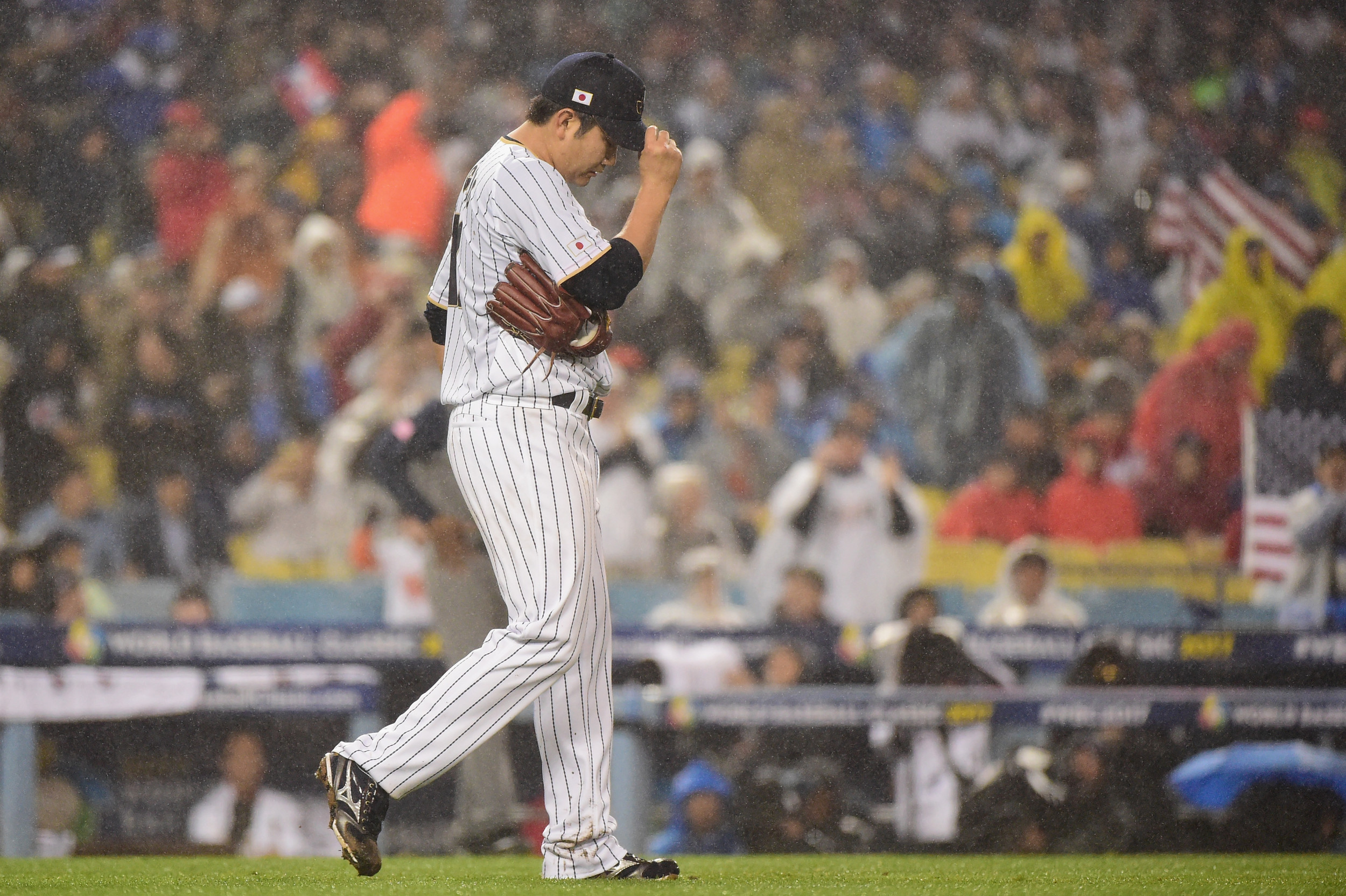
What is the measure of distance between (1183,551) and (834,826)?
8.30 feet

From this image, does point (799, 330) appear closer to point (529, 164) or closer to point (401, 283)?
point (401, 283)

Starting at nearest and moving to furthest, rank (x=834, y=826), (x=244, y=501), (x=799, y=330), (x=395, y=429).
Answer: (x=395, y=429), (x=834, y=826), (x=244, y=501), (x=799, y=330)

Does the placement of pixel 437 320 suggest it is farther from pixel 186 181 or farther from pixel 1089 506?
pixel 186 181

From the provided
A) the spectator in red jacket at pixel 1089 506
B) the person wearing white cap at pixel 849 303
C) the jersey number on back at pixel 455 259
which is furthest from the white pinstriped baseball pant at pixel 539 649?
the person wearing white cap at pixel 849 303

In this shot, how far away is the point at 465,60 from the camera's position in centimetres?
775

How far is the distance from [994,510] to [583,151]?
14.2 feet

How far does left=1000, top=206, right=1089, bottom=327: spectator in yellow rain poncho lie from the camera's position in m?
7.39

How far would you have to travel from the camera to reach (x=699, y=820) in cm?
504

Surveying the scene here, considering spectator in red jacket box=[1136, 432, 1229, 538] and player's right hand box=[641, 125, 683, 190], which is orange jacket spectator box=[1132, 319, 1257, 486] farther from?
player's right hand box=[641, 125, 683, 190]

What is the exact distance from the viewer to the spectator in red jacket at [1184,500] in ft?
22.3

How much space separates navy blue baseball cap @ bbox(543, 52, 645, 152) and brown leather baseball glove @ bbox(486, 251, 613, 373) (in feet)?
0.95

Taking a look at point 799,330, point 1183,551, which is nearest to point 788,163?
point 799,330

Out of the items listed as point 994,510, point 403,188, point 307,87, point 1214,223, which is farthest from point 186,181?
point 1214,223

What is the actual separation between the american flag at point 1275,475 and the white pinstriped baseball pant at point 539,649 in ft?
15.2
